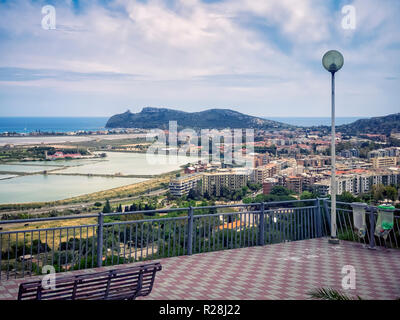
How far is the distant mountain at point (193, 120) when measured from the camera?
28.5m

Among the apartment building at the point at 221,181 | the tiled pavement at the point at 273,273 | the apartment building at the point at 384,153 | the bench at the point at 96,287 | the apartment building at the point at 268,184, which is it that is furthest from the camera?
the apartment building at the point at 221,181

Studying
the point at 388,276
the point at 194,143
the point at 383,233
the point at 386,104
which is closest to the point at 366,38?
the point at 386,104

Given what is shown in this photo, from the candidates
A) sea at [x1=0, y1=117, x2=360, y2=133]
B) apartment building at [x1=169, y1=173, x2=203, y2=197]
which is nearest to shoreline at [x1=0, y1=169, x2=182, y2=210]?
apartment building at [x1=169, y1=173, x2=203, y2=197]

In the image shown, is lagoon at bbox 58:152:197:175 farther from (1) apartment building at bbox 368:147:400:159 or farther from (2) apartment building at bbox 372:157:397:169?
(2) apartment building at bbox 372:157:397:169

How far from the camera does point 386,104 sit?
22.4m

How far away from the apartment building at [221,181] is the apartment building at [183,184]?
1.60ft

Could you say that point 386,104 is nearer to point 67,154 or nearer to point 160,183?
point 160,183

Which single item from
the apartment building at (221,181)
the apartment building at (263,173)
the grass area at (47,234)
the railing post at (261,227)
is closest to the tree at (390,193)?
the apartment building at (263,173)

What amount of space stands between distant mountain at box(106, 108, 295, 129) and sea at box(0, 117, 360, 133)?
1219mm

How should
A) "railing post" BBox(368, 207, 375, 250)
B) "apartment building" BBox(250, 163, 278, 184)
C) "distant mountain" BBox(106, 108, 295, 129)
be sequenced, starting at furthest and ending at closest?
"distant mountain" BBox(106, 108, 295, 129) → "apartment building" BBox(250, 163, 278, 184) → "railing post" BBox(368, 207, 375, 250)

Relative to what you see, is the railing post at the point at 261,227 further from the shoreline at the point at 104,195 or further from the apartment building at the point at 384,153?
the apartment building at the point at 384,153

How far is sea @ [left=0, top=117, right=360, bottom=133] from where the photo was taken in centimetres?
2530

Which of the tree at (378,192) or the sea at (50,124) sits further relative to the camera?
the sea at (50,124)

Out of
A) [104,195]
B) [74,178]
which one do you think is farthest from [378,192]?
[74,178]
